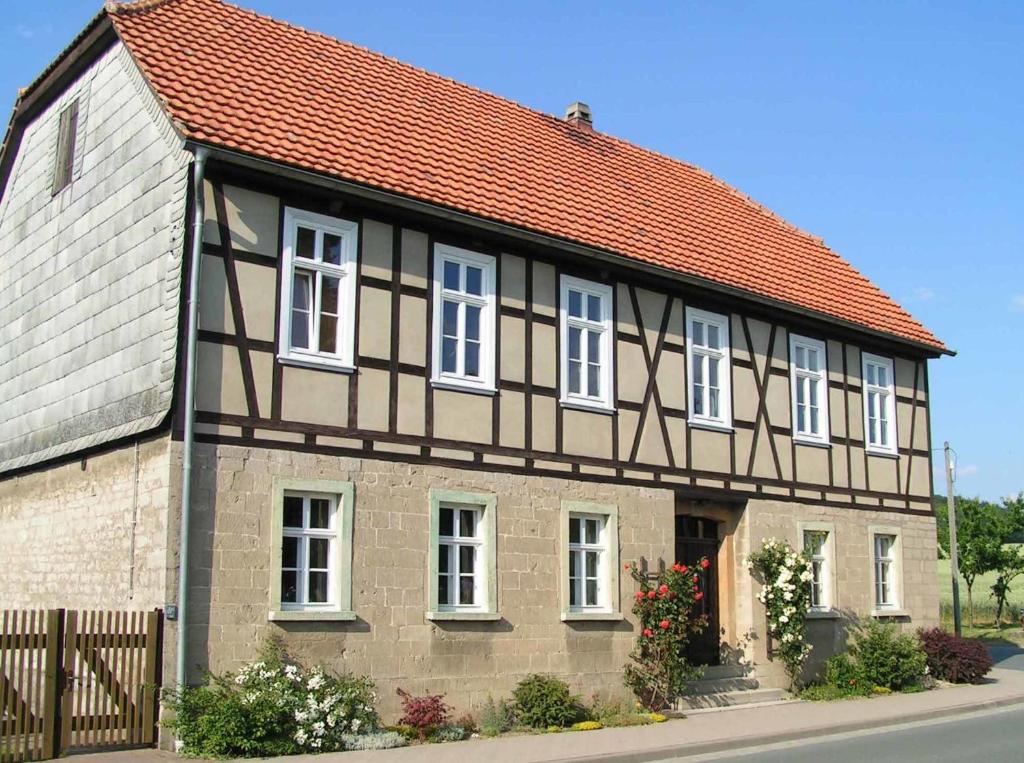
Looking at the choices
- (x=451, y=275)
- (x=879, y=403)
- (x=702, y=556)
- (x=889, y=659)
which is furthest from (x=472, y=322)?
(x=879, y=403)

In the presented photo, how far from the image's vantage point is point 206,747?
39.5 ft

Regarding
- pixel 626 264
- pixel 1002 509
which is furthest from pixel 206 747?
pixel 1002 509

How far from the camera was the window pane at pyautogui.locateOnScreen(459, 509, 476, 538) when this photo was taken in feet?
51.2

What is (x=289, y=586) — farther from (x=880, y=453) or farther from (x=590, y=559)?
(x=880, y=453)

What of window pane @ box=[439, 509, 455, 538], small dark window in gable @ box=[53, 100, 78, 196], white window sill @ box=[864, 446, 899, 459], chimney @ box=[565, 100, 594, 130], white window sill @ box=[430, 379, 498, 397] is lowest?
window pane @ box=[439, 509, 455, 538]

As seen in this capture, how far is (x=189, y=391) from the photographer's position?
12.9 m

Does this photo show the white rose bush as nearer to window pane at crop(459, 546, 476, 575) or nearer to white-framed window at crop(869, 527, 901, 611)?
window pane at crop(459, 546, 476, 575)

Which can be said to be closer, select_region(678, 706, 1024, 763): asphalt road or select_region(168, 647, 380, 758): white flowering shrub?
select_region(168, 647, 380, 758): white flowering shrub

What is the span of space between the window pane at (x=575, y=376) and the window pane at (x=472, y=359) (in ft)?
5.96

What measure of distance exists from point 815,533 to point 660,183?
704 centimetres

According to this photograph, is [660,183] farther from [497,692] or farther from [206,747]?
[206,747]

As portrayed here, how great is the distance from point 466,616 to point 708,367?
22.0 feet

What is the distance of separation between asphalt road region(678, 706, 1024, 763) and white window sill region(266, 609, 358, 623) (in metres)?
4.14

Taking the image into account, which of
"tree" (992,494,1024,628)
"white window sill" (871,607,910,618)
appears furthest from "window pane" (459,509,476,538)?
"tree" (992,494,1024,628)
